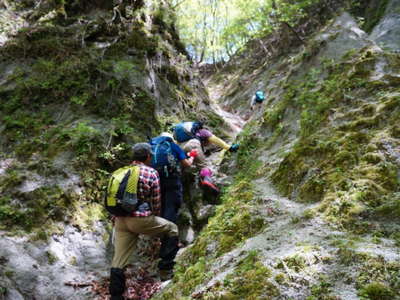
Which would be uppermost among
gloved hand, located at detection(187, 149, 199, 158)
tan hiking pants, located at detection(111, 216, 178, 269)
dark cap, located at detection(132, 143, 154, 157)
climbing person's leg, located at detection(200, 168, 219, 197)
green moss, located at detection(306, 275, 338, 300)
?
dark cap, located at detection(132, 143, 154, 157)

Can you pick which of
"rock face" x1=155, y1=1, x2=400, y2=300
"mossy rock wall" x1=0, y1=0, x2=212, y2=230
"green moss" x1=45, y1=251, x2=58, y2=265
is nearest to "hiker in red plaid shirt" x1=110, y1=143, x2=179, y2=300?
"rock face" x1=155, y1=1, x2=400, y2=300

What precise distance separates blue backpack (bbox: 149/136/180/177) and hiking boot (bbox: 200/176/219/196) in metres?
1.58

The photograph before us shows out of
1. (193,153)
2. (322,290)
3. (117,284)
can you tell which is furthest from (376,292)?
(193,153)

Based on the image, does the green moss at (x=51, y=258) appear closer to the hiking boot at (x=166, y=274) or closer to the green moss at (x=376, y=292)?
the hiking boot at (x=166, y=274)

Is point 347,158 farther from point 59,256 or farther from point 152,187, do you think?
point 59,256

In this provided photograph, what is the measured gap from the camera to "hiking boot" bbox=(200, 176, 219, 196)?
8375 millimetres

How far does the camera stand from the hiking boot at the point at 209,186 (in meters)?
8.38

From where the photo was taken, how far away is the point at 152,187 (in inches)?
229

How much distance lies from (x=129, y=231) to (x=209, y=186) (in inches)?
121

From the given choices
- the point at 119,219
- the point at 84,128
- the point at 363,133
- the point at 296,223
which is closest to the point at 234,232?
the point at 296,223

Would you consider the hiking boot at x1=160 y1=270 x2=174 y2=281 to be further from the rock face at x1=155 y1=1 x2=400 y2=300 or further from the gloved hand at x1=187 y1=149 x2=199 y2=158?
the gloved hand at x1=187 y1=149 x2=199 y2=158

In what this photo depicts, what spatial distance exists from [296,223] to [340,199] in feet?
2.32

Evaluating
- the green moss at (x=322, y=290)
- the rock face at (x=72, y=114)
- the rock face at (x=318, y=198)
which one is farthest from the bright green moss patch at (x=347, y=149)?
the rock face at (x=72, y=114)

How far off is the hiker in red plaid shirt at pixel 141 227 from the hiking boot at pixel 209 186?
2.47 m
